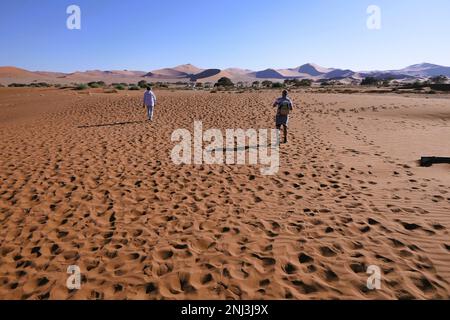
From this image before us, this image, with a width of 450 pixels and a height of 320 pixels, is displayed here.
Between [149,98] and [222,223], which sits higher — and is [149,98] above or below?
above

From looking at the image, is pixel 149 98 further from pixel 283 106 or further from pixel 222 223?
pixel 222 223

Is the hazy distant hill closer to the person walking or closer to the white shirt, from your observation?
the white shirt

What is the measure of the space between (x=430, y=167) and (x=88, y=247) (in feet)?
25.0

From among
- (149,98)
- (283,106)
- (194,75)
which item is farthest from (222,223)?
(194,75)

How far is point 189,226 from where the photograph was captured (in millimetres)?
4777

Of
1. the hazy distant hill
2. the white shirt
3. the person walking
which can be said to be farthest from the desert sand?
the hazy distant hill

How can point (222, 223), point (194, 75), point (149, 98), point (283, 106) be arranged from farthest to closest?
point (194, 75) → point (149, 98) → point (283, 106) → point (222, 223)

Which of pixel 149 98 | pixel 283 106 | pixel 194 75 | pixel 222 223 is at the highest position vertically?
pixel 194 75

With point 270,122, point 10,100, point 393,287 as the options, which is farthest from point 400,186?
point 10,100

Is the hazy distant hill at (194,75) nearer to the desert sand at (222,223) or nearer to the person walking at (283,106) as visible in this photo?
the person walking at (283,106)

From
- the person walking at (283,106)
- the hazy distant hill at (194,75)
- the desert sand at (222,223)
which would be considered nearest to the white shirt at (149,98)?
the desert sand at (222,223)

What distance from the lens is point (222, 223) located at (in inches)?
191

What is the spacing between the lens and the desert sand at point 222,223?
11.4 feet
